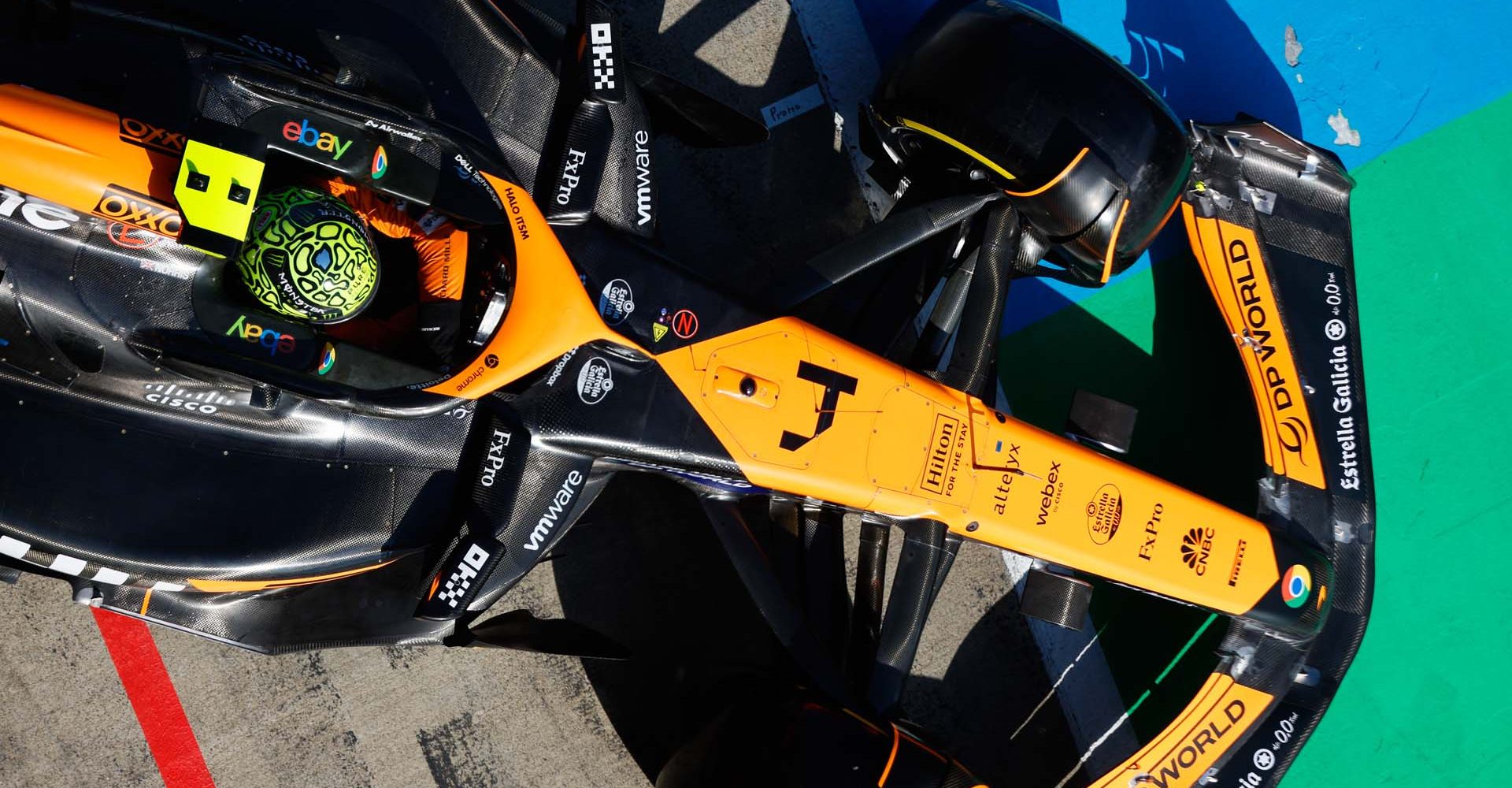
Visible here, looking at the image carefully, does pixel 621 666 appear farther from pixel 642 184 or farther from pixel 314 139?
pixel 314 139

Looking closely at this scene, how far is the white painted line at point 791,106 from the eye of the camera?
5.80 meters

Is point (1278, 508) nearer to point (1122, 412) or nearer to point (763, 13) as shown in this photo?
point (1122, 412)

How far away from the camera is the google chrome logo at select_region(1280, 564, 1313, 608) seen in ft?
16.1

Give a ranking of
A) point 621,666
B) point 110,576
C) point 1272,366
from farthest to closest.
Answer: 1. point 621,666
2. point 1272,366
3. point 110,576

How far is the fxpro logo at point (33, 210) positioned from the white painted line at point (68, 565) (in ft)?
4.29

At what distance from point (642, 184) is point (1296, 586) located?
3.63m

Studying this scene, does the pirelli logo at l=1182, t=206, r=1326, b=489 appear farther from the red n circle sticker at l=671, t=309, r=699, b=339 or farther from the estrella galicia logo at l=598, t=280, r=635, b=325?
the estrella galicia logo at l=598, t=280, r=635, b=325

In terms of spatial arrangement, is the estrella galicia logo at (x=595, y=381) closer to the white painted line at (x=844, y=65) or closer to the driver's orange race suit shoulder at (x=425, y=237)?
the driver's orange race suit shoulder at (x=425, y=237)

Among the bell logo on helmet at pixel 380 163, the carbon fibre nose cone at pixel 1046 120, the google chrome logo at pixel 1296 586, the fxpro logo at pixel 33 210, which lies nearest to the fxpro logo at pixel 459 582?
the bell logo on helmet at pixel 380 163

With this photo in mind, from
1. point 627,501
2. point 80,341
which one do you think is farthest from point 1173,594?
point 80,341

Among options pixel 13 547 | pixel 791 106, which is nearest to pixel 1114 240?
pixel 791 106

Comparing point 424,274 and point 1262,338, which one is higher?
point 1262,338

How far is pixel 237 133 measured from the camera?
366 cm

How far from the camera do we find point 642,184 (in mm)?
4598
